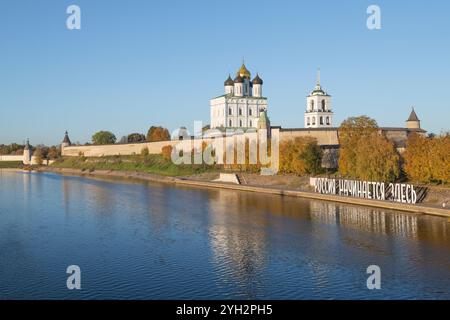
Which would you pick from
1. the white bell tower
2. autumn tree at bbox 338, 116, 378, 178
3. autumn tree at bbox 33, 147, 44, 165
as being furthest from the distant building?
autumn tree at bbox 338, 116, 378, 178

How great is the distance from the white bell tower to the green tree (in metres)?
40.2

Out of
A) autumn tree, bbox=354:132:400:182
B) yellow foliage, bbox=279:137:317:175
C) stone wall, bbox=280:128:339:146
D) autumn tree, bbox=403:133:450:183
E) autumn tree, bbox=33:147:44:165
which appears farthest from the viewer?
autumn tree, bbox=33:147:44:165

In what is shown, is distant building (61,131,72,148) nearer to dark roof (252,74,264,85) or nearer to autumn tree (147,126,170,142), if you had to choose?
autumn tree (147,126,170,142)

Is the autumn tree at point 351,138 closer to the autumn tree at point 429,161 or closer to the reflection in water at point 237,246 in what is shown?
the autumn tree at point 429,161

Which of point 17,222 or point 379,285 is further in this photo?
point 17,222

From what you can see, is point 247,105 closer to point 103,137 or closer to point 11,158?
point 103,137

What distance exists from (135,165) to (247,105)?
13.1 m

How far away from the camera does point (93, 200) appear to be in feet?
93.2

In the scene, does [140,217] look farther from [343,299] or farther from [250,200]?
[343,299]

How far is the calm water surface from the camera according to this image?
11312mm
